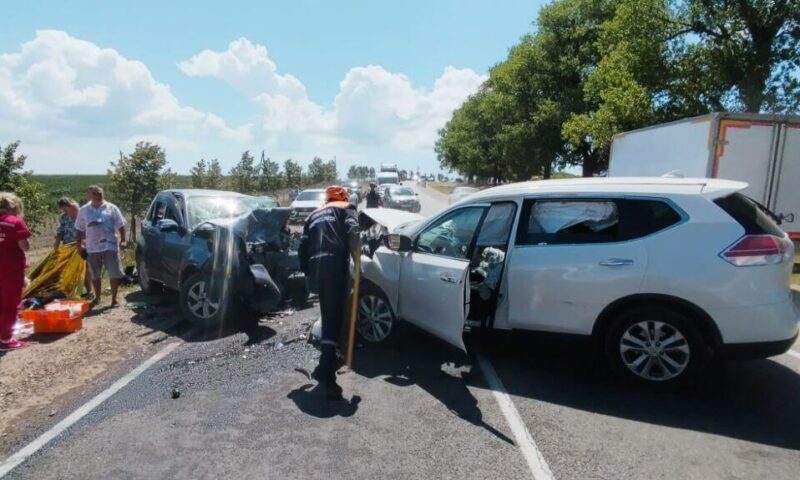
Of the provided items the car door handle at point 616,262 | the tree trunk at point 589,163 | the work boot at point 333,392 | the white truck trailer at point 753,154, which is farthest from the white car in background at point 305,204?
the tree trunk at point 589,163

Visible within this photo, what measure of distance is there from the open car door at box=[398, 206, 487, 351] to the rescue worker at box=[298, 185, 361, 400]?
0.74m

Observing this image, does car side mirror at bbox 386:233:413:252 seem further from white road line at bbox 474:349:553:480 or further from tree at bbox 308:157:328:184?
tree at bbox 308:157:328:184

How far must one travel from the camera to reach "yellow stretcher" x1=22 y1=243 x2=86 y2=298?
A: 7.42m

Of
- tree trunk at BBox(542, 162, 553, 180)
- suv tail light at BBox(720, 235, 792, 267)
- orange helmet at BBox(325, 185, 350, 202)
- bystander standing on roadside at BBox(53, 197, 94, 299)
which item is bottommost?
bystander standing on roadside at BBox(53, 197, 94, 299)

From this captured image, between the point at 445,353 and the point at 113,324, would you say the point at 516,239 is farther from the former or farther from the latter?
the point at 113,324

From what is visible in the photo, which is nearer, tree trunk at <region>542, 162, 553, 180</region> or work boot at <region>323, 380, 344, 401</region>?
work boot at <region>323, 380, 344, 401</region>

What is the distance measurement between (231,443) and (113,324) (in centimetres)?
412

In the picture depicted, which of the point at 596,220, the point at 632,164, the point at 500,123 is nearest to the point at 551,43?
the point at 500,123

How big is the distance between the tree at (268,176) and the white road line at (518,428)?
28180 mm

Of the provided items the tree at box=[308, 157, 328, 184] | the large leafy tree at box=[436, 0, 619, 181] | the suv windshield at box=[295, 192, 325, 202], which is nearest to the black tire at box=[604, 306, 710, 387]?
the suv windshield at box=[295, 192, 325, 202]

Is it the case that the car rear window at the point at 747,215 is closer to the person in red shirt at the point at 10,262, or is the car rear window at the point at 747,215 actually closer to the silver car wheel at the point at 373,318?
the silver car wheel at the point at 373,318

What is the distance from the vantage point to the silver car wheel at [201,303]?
6594 millimetres

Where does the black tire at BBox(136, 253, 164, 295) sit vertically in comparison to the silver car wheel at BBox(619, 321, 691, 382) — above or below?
below

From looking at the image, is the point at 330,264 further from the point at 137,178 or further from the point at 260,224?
the point at 137,178
